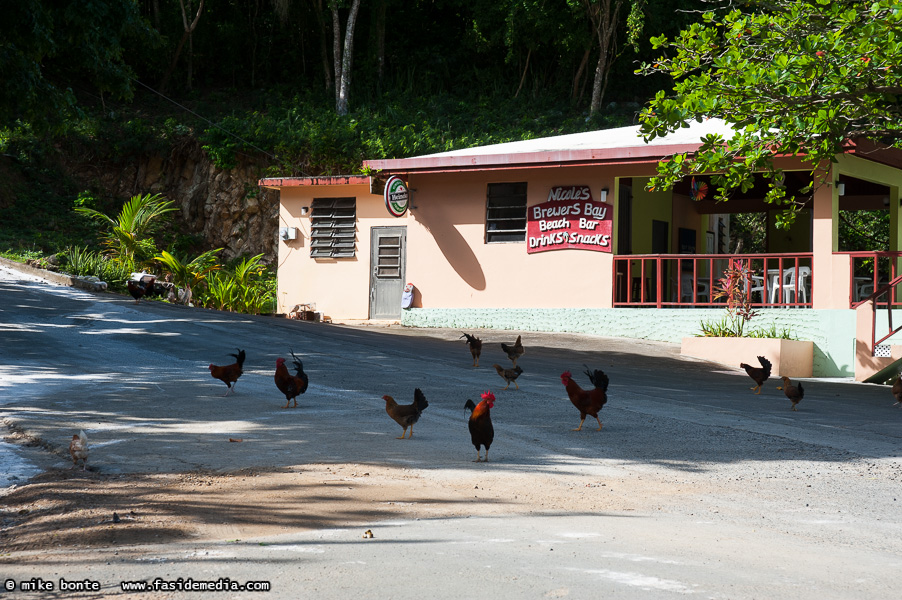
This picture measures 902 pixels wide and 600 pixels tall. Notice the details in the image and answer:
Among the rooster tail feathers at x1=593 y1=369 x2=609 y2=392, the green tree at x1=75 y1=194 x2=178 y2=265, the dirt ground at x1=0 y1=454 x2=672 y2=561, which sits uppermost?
the green tree at x1=75 y1=194 x2=178 y2=265

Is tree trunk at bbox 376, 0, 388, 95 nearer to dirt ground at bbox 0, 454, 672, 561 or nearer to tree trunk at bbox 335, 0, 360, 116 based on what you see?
tree trunk at bbox 335, 0, 360, 116

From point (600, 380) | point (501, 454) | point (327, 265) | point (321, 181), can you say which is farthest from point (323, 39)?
point (501, 454)

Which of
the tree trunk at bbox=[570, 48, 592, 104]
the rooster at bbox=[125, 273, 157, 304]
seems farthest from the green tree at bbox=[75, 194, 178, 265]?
the tree trunk at bbox=[570, 48, 592, 104]

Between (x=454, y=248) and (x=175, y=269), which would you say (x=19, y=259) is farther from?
(x=454, y=248)

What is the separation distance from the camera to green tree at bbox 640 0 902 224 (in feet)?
30.9

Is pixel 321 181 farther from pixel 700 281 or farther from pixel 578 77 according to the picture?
pixel 578 77

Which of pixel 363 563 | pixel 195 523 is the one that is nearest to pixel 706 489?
pixel 363 563

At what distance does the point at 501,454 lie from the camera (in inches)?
292

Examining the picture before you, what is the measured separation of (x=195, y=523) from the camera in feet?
17.0

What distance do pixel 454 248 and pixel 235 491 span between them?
13.9 metres

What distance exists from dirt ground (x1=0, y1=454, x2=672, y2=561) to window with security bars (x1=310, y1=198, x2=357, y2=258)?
14.9 meters

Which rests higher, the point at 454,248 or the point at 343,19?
the point at 343,19

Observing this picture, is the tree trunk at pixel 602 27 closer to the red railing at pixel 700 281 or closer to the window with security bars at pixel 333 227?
the red railing at pixel 700 281

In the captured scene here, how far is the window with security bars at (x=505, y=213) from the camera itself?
18984 millimetres
